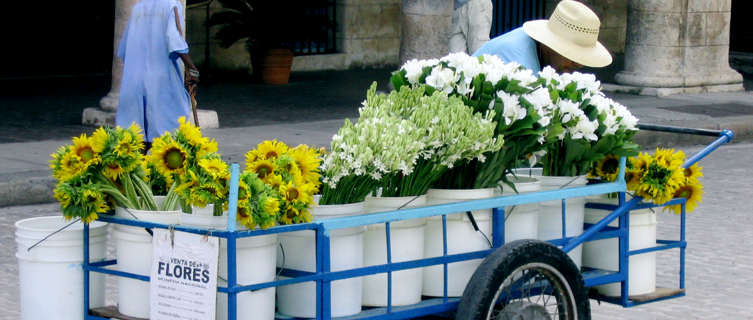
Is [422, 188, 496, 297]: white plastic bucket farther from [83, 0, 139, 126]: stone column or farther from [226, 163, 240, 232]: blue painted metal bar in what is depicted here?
[83, 0, 139, 126]: stone column

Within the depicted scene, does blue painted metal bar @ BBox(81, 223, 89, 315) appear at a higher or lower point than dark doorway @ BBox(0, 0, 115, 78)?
lower

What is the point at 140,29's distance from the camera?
25.8 ft

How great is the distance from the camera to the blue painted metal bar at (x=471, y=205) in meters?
3.86

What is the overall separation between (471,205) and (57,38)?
1336cm

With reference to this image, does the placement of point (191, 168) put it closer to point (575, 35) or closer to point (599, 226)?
point (599, 226)

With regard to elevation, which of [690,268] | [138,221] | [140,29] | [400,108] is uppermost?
[140,29]

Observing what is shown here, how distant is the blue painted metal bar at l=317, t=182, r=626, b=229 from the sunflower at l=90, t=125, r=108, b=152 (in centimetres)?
76

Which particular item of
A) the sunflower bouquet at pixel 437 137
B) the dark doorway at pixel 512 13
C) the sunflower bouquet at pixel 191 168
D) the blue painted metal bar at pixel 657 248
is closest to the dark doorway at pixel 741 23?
the dark doorway at pixel 512 13

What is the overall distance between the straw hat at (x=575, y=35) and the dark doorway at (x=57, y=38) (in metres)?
12.0

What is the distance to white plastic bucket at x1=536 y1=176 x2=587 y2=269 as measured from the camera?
4668 mm

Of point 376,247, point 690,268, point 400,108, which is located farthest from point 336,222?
point 690,268

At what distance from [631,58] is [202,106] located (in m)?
5.64

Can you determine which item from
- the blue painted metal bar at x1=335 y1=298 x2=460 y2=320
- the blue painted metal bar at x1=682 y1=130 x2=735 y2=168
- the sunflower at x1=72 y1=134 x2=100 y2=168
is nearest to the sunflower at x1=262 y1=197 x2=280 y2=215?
the blue painted metal bar at x1=335 y1=298 x2=460 y2=320

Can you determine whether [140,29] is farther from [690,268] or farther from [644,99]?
[644,99]
